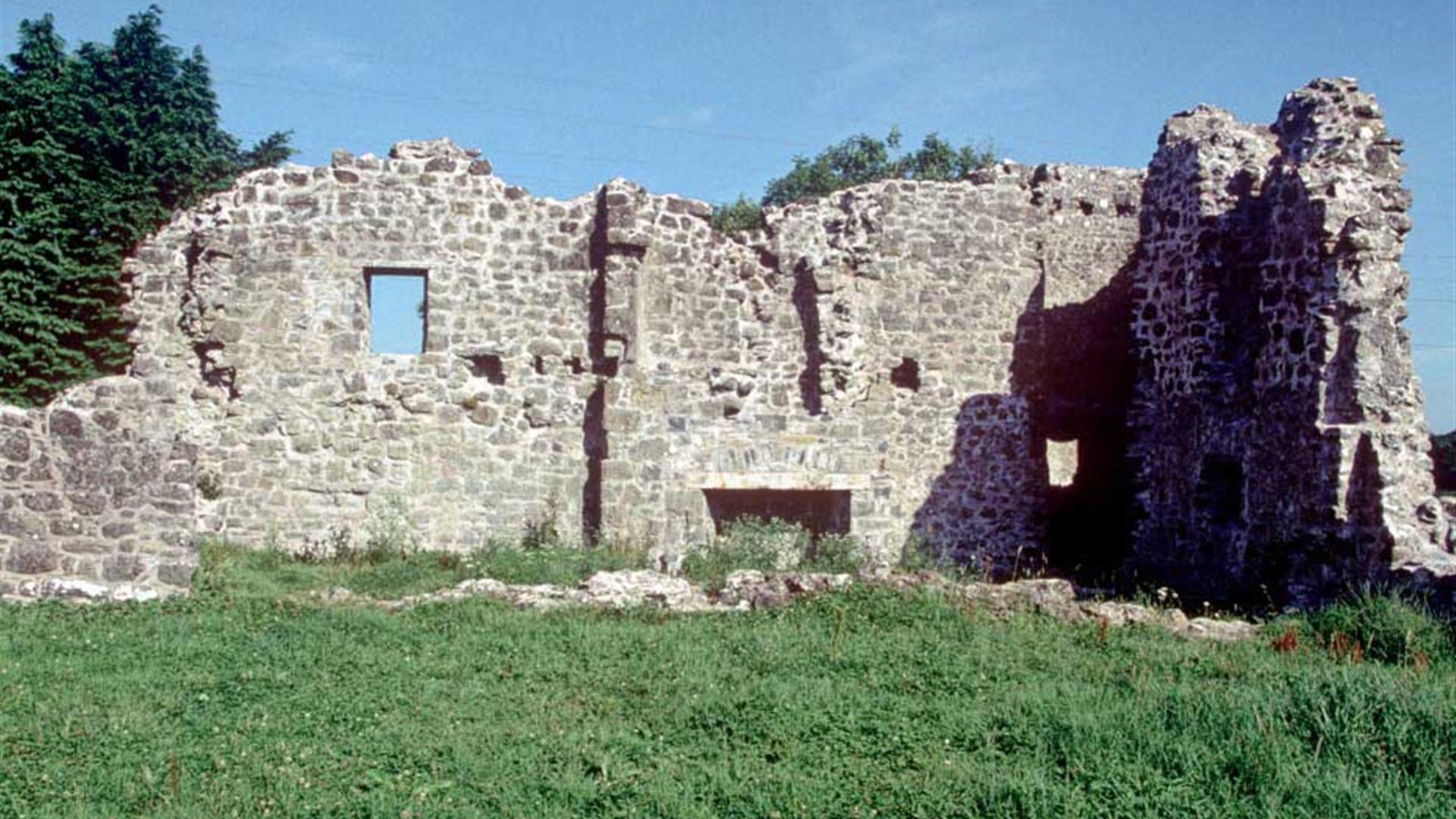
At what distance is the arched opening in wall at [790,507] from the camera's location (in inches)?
610

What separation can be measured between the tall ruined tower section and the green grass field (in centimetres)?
227

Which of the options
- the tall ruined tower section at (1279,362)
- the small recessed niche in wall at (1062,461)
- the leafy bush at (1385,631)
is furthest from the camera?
the small recessed niche in wall at (1062,461)

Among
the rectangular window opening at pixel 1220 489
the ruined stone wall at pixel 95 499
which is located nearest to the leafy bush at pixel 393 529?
the ruined stone wall at pixel 95 499

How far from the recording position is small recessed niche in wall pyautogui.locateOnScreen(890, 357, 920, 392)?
1595 centimetres

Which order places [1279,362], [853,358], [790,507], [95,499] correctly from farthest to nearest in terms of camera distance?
1. [790,507]
2. [853,358]
3. [1279,362]
4. [95,499]

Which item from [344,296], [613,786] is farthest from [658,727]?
[344,296]

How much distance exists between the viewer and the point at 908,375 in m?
16.0

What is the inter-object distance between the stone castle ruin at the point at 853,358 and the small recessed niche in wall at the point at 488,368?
25 mm

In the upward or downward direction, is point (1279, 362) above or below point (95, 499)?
above

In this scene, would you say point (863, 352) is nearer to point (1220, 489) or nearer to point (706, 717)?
point (1220, 489)

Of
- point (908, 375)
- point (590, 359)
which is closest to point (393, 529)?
point (590, 359)

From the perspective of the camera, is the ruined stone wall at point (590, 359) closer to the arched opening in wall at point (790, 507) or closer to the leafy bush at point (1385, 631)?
the arched opening in wall at point (790, 507)

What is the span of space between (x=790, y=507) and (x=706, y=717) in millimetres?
9133

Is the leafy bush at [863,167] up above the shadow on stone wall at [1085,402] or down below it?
above
